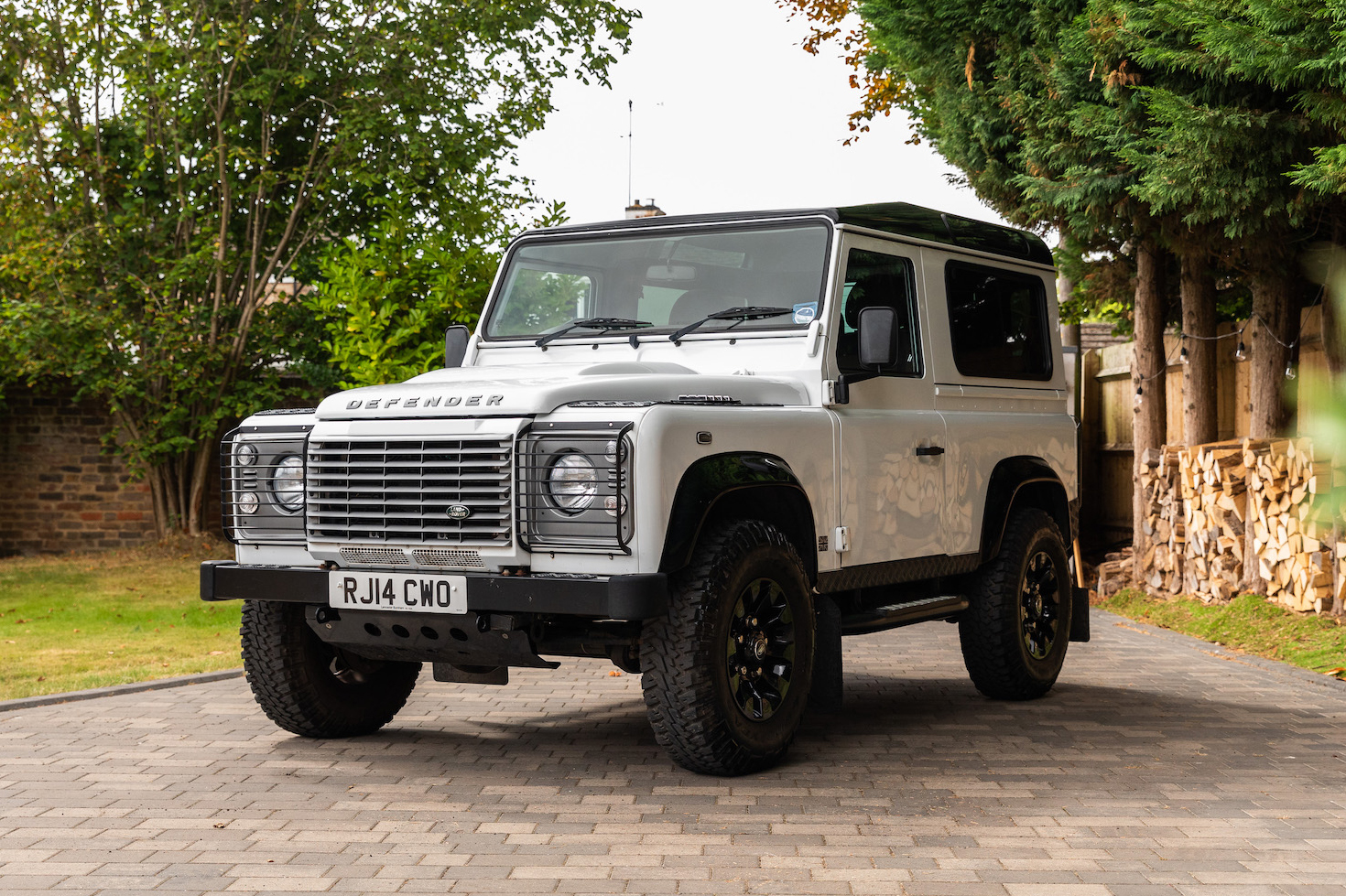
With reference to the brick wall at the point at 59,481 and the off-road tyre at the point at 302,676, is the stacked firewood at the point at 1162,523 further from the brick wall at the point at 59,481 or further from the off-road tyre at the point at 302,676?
the brick wall at the point at 59,481

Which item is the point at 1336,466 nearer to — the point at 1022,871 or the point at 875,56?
the point at 1022,871

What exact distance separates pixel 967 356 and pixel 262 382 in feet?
39.6

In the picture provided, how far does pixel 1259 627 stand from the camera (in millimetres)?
10734

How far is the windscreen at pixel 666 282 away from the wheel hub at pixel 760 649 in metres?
1.35

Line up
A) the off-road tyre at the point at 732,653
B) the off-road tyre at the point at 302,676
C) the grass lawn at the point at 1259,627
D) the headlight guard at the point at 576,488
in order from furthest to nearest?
the grass lawn at the point at 1259,627 < the off-road tyre at the point at 302,676 < the off-road tyre at the point at 732,653 < the headlight guard at the point at 576,488

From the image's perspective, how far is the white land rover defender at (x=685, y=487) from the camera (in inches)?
211

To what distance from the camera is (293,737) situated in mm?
6805

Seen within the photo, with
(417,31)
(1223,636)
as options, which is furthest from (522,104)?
(1223,636)

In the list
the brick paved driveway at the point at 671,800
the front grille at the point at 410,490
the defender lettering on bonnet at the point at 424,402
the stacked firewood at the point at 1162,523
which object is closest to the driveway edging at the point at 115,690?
the brick paved driveway at the point at 671,800

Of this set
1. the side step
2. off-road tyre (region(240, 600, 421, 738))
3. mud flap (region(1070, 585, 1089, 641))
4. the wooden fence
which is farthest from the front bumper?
the wooden fence

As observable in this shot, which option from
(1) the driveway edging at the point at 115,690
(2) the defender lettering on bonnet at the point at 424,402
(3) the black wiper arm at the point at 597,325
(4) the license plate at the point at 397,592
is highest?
(3) the black wiper arm at the point at 597,325

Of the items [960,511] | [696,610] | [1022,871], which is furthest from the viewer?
[960,511]

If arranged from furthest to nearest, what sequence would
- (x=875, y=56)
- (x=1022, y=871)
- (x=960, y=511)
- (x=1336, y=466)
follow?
(x=875, y=56) < (x=960, y=511) < (x=1022, y=871) < (x=1336, y=466)

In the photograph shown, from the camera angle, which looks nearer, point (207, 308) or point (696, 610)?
point (696, 610)
